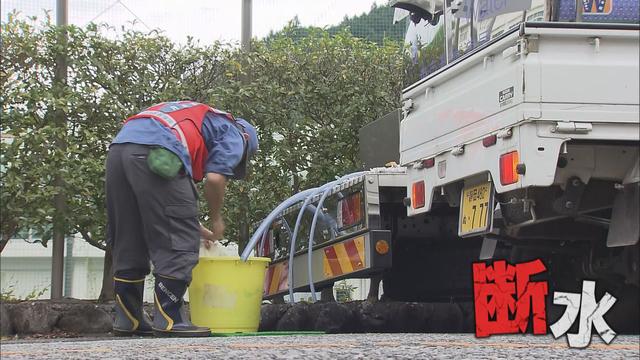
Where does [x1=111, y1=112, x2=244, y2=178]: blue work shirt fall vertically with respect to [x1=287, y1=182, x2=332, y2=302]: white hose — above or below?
above

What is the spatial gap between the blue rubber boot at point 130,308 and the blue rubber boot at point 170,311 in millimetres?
227

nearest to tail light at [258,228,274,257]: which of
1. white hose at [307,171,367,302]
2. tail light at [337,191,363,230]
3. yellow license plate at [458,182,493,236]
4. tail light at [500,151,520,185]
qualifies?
white hose at [307,171,367,302]

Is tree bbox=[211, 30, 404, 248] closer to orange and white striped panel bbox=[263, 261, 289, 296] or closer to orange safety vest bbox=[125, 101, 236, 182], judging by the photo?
orange and white striped panel bbox=[263, 261, 289, 296]

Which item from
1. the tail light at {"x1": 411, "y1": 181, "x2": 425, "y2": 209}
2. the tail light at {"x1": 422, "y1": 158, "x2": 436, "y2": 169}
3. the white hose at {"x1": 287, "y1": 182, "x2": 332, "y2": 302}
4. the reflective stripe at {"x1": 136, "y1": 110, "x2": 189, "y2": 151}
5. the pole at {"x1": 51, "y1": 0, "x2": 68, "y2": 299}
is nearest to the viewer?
Answer: the reflective stripe at {"x1": 136, "y1": 110, "x2": 189, "y2": 151}

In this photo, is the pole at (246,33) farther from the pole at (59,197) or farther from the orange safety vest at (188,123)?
the orange safety vest at (188,123)

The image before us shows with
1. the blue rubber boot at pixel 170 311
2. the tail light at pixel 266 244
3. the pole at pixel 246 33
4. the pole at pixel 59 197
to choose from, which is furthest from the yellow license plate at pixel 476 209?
the pole at pixel 246 33

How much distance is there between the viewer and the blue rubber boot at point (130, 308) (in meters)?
5.19

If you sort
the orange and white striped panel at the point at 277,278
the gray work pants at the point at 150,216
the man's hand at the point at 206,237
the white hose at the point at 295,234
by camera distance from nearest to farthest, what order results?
the gray work pants at the point at 150,216 < the man's hand at the point at 206,237 < the white hose at the point at 295,234 < the orange and white striped panel at the point at 277,278

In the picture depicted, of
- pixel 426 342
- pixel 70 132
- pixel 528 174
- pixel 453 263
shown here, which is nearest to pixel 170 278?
pixel 426 342

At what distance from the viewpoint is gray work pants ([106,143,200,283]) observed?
4.93 metres

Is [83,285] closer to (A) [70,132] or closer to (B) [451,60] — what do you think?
(A) [70,132]

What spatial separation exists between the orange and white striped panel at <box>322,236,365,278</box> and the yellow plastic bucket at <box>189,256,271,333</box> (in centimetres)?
106

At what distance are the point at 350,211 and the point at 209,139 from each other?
179 cm

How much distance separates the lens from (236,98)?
29.3 ft
